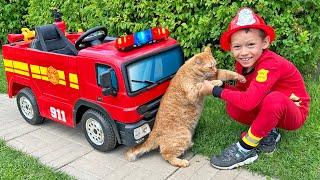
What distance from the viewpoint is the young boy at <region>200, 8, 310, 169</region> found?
346cm

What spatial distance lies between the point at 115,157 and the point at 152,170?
1.56ft

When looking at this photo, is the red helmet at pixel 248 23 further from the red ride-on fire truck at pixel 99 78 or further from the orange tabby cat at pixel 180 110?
the red ride-on fire truck at pixel 99 78

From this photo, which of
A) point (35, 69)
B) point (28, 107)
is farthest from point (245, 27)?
point (28, 107)

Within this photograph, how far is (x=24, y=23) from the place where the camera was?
8.36 meters

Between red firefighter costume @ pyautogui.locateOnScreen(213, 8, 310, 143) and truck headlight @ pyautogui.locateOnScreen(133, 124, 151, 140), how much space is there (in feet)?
2.52

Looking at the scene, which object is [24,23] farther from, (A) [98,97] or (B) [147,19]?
(A) [98,97]

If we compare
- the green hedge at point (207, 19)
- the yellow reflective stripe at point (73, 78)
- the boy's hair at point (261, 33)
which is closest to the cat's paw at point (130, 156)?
the yellow reflective stripe at point (73, 78)

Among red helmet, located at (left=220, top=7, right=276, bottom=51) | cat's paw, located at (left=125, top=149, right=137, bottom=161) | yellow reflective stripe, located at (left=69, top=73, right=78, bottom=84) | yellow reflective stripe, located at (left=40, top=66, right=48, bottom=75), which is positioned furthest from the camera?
yellow reflective stripe, located at (left=40, top=66, right=48, bottom=75)

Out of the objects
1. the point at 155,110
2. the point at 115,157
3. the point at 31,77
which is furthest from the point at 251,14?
the point at 31,77

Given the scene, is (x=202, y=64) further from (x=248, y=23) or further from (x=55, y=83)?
(x=55, y=83)

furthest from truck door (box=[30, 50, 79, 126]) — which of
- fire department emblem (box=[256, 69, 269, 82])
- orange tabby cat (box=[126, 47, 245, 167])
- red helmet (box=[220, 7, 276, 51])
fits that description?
fire department emblem (box=[256, 69, 269, 82])

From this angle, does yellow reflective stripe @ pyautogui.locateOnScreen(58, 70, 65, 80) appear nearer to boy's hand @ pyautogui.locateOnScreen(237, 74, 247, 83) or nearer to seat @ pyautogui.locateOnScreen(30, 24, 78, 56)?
seat @ pyautogui.locateOnScreen(30, 24, 78, 56)

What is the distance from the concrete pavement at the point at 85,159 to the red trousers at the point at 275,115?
450mm

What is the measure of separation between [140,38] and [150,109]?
709 mm
